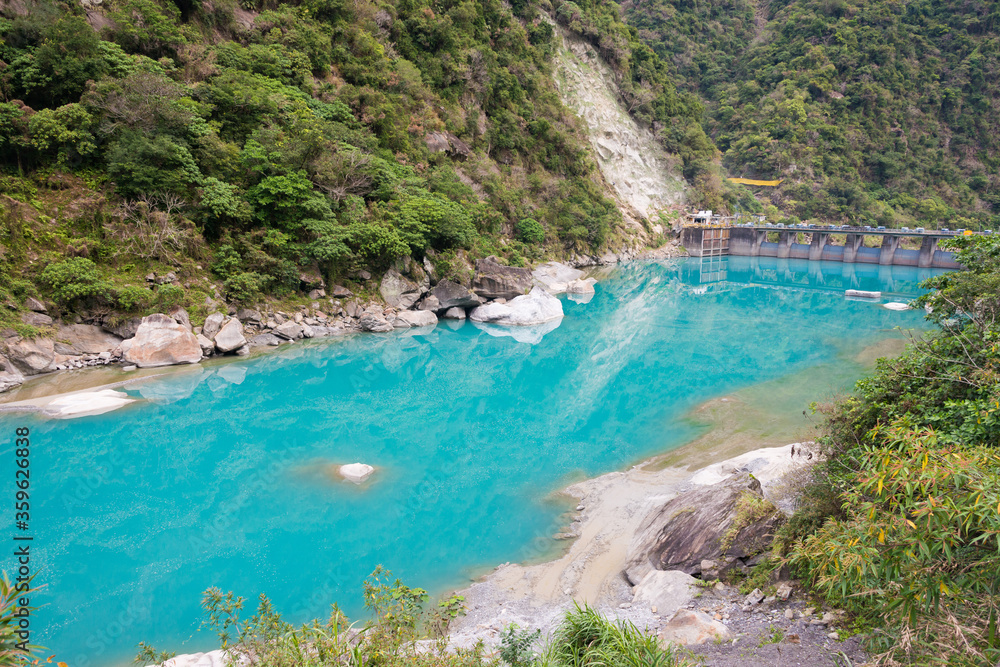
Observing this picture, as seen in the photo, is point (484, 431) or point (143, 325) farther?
point (143, 325)

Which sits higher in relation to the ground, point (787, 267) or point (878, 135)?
point (878, 135)

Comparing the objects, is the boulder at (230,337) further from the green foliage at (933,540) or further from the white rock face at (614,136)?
the white rock face at (614,136)

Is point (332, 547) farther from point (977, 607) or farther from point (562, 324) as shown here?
point (562, 324)

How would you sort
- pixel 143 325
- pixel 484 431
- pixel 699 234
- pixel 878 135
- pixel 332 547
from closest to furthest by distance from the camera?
1. pixel 332 547
2. pixel 484 431
3. pixel 143 325
4. pixel 699 234
5. pixel 878 135

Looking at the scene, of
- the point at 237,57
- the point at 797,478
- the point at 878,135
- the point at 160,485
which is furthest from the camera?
the point at 878,135

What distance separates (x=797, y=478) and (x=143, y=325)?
65.7ft

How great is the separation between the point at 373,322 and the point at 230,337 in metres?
6.23

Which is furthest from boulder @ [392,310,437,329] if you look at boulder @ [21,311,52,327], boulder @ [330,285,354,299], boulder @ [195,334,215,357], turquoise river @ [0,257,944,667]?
boulder @ [21,311,52,327]

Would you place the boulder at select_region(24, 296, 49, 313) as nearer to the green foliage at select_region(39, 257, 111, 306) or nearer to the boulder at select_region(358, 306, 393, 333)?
the green foliage at select_region(39, 257, 111, 306)

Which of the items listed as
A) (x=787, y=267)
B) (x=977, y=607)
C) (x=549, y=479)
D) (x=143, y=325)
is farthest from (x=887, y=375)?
(x=787, y=267)

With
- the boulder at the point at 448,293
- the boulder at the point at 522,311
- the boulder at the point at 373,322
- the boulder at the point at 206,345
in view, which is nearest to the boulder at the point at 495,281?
the boulder at the point at 522,311

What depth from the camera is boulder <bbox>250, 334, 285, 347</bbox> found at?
2141 centimetres

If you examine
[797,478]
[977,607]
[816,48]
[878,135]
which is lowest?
[797,478]

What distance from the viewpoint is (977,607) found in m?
3.57
